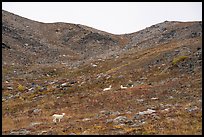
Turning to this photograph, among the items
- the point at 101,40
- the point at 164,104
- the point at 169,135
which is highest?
the point at 101,40

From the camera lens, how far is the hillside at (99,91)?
22.1m

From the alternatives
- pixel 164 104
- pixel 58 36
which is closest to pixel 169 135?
pixel 164 104

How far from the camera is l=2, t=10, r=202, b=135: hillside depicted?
72.6ft

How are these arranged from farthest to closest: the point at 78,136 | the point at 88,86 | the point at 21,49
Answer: the point at 21,49 < the point at 88,86 < the point at 78,136

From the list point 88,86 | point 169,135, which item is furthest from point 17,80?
point 169,135

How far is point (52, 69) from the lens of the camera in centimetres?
5788

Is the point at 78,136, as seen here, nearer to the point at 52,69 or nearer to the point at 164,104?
the point at 164,104

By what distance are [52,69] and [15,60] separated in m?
9.27

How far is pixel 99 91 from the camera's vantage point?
36594mm

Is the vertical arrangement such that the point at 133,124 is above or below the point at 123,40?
below

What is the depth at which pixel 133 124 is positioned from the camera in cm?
2158

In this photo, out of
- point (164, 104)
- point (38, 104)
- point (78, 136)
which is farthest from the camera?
point (38, 104)

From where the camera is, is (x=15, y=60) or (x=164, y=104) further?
(x=15, y=60)

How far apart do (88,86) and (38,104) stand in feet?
26.2
